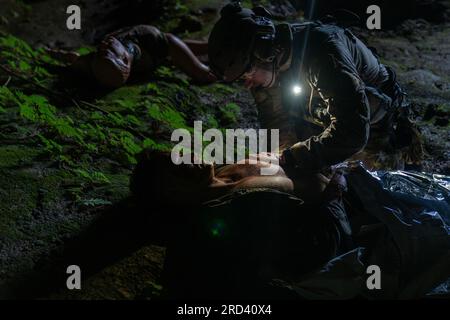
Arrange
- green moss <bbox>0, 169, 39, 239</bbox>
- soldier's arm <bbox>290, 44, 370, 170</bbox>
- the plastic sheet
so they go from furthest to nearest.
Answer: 1. the plastic sheet
2. green moss <bbox>0, 169, 39, 239</bbox>
3. soldier's arm <bbox>290, 44, 370, 170</bbox>

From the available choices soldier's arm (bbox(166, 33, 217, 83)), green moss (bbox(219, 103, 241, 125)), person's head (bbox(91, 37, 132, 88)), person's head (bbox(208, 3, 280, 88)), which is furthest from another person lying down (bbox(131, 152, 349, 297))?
soldier's arm (bbox(166, 33, 217, 83))

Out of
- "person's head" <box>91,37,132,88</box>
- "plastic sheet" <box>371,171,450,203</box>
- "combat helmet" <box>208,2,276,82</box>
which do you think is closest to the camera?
"combat helmet" <box>208,2,276,82</box>

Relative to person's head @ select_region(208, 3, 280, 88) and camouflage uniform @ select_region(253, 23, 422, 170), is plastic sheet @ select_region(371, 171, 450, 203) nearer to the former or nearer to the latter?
camouflage uniform @ select_region(253, 23, 422, 170)

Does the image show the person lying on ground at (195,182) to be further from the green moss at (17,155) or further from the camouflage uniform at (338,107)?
the green moss at (17,155)

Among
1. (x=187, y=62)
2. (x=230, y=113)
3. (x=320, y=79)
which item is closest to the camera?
(x=320, y=79)

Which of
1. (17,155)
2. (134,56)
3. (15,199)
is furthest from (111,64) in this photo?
(15,199)

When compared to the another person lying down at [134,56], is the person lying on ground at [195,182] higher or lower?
lower

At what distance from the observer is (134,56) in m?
7.34

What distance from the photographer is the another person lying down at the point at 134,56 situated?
6852 millimetres

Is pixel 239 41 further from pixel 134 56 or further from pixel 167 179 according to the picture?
pixel 134 56

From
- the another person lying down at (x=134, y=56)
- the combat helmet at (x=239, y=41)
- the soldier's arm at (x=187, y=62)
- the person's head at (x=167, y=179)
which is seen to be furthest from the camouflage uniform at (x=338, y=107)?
the another person lying down at (x=134, y=56)

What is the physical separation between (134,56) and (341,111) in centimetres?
470

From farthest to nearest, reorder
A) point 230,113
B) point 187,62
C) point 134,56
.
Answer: point 187,62, point 134,56, point 230,113

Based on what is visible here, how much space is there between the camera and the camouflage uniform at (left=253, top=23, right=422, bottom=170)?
12.1 ft
